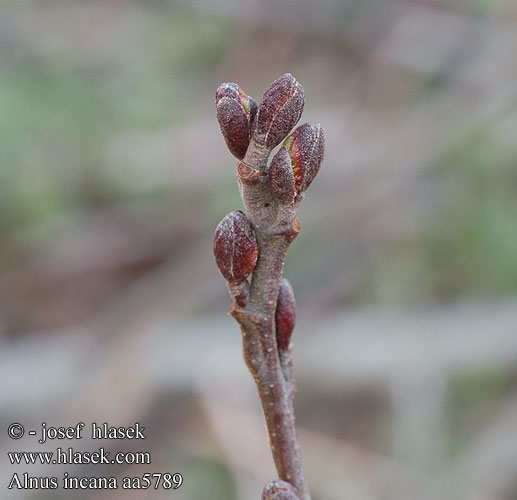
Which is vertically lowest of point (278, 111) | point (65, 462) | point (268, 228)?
point (268, 228)

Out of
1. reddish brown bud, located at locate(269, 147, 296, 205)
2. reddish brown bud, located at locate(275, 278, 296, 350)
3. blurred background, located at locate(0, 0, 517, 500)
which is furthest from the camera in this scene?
blurred background, located at locate(0, 0, 517, 500)

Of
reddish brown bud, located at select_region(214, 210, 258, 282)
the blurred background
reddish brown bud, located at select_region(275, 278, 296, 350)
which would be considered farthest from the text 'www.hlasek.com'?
reddish brown bud, located at select_region(214, 210, 258, 282)

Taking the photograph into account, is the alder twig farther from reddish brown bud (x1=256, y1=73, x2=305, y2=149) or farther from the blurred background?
the blurred background

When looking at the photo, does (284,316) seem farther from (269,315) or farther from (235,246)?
(235,246)

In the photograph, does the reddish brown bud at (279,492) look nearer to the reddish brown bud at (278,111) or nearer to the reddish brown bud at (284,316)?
the reddish brown bud at (284,316)

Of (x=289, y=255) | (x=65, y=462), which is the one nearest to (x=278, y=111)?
(x=65, y=462)

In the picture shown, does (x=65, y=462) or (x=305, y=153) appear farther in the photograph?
(x=65, y=462)

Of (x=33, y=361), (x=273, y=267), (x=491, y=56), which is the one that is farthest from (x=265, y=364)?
(x=491, y=56)
